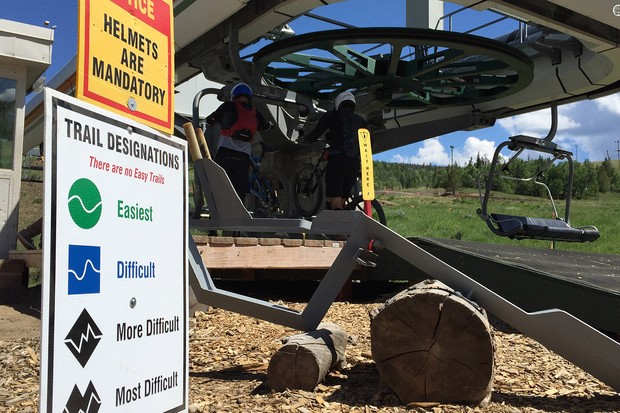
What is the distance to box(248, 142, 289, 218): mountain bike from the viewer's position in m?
8.27

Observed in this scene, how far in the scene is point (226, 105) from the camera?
7.11 metres

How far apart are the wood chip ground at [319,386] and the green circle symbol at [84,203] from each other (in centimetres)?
200

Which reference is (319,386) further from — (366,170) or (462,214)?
(462,214)

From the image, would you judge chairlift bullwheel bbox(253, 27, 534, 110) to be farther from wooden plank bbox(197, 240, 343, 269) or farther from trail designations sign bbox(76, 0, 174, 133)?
trail designations sign bbox(76, 0, 174, 133)

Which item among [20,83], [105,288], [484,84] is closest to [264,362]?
[105,288]

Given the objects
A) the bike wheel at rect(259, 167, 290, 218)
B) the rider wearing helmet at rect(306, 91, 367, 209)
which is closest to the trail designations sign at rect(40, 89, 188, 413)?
the rider wearing helmet at rect(306, 91, 367, 209)

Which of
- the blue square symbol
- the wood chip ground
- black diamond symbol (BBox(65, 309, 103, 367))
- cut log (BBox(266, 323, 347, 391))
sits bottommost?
the wood chip ground

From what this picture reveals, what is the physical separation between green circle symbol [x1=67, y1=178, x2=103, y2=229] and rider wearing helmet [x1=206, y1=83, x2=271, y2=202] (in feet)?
18.9

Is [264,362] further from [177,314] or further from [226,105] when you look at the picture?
[226,105]

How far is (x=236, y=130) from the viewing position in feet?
23.4

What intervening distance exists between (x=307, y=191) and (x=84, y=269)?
7.84 m

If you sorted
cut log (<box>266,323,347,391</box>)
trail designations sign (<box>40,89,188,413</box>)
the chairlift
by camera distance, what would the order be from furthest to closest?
the chairlift
cut log (<box>266,323,347,391</box>)
trail designations sign (<box>40,89,188,413</box>)

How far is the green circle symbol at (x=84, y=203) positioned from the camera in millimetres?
1310

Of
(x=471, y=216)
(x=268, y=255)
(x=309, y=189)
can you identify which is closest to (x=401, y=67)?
(x=309, y=189)
